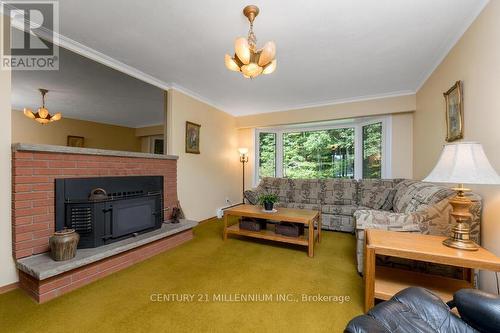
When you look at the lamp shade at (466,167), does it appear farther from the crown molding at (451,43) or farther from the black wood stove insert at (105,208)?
the black wood stove insert at (105,208)

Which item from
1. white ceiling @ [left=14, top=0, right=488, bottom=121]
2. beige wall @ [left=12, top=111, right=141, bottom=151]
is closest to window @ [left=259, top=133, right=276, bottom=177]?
white ceiling @ [left=14, top=0, right=488, bottom=121]

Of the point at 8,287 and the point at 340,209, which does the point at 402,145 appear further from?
the point at 8,287

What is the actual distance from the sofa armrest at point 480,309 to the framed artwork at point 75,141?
3300 millimetres

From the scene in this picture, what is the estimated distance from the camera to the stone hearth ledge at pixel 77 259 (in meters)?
1.64

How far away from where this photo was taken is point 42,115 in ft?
6.74

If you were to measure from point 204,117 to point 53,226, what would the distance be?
2.77 metres

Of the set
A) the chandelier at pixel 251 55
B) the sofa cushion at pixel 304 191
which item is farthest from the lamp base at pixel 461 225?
the sofa cushion at pixel 304 191

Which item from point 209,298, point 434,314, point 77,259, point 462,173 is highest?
point 462,173

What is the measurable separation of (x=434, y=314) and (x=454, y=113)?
2.17 metres

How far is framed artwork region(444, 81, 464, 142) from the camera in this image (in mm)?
2061

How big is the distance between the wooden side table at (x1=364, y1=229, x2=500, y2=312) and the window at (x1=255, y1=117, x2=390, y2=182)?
8.60ft

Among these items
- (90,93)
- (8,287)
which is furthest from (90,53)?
(8,287)

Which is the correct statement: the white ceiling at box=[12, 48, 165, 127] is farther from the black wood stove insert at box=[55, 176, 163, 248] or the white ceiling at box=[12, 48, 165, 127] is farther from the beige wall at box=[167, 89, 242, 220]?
the black wood stove insert at box=[55, 176, 163, 248]

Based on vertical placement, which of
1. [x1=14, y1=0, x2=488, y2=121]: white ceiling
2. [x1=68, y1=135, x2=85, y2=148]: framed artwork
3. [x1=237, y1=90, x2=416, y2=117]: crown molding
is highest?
[x1=14, y1=0, x2=488, y2=121]: white ceiling
